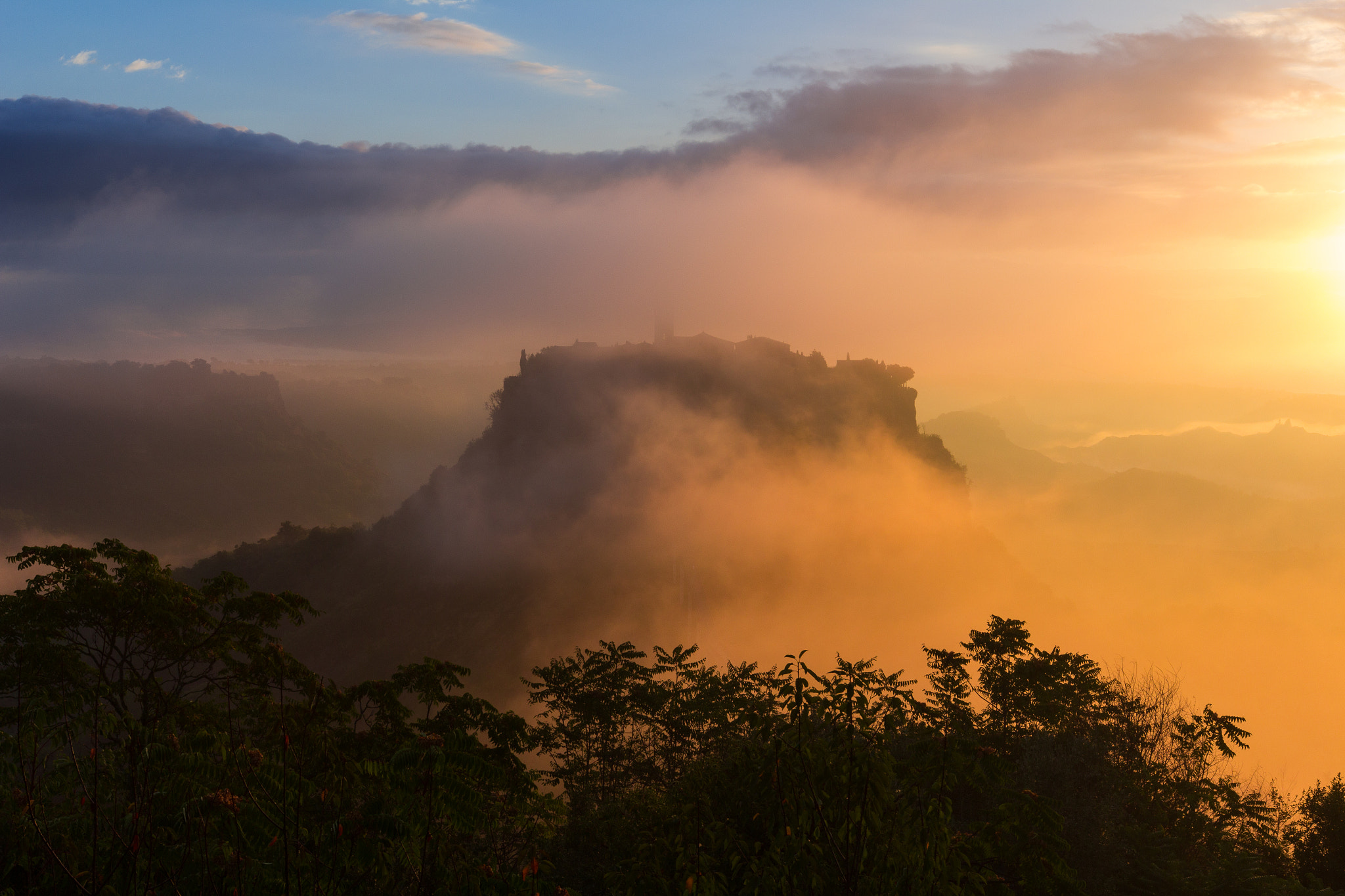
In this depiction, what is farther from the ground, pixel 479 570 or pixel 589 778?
pixel 589 778

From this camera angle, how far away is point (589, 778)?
1550 inches

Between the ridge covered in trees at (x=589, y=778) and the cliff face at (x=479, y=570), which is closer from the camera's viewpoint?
the ridge covered in trees at (x=589, y=778)

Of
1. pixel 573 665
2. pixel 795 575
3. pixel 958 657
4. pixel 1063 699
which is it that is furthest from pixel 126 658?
pixel 795 575

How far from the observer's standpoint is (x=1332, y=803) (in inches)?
1529

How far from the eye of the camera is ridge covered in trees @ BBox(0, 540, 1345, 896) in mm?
10172

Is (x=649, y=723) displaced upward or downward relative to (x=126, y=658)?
downward

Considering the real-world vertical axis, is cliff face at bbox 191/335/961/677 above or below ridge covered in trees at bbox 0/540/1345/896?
below

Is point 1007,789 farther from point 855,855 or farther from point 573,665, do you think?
point 573,665

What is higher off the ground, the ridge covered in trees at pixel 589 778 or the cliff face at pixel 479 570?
the ridge covered in trees at pixel 589 778

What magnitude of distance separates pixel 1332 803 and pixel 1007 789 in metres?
39.6

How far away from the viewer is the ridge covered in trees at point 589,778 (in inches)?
400

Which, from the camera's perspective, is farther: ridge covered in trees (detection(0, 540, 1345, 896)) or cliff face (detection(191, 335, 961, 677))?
cliff face (detection(191, 335, 961, 677))

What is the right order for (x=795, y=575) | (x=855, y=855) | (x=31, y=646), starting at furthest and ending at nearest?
1. (x=795, y=575)
2. (x=31, y=646)
3. (x=855, y=855)

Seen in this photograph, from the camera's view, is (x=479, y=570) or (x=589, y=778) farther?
(x=479, y=570)
